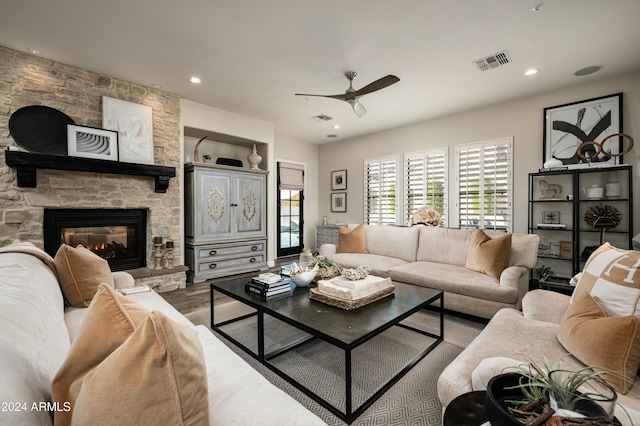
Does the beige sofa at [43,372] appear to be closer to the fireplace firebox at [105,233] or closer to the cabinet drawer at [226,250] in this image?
the fireplace firebox at [105,233]

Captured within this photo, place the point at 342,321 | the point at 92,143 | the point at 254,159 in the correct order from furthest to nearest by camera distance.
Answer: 1. the point at 254,159
2. the point at 92,143
3. the point at 342,321

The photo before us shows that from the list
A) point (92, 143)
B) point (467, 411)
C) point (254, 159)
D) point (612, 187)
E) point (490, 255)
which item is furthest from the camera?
point (254, 159)

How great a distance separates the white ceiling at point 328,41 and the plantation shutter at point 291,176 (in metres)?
2.37

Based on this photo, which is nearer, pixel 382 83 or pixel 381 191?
pixel 382 83

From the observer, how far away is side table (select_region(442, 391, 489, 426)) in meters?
0.85

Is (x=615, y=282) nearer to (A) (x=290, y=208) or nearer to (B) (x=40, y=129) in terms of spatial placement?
(B) (x=40, y=129)

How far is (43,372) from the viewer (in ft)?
2.35

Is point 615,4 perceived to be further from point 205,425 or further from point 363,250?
point 205,425

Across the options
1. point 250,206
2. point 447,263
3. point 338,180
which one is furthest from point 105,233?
point 338,180

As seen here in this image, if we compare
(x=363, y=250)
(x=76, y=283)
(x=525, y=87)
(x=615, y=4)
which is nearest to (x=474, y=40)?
(x=615, y=4)

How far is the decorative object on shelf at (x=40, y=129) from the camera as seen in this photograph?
3086mm

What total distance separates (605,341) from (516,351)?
0.35 metres

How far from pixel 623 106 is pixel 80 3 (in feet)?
19.5

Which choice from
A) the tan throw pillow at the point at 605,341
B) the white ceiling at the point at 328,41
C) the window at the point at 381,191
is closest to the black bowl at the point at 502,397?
the tan throw pillow at the point at 605,341
